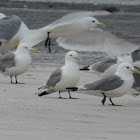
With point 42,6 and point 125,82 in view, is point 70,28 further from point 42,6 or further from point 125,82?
point 42,6

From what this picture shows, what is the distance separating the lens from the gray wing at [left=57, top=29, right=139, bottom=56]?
953 centimetres

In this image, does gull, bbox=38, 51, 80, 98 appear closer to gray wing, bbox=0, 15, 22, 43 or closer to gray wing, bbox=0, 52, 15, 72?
gray wing, bbox=0, 52, 15, 72

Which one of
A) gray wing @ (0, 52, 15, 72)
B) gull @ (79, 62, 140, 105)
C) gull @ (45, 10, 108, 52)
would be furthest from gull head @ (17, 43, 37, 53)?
gull @ (79, 62, 140, 105)

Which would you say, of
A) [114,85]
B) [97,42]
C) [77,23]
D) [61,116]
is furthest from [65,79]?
[61,116]

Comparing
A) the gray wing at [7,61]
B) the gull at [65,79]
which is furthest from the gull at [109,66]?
the gull at [65,79]

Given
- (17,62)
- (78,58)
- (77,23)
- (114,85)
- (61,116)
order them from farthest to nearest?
(17,62) → (77,23) → (78,58) → (114,85) → (61,116)

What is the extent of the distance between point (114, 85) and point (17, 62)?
9.49 ft

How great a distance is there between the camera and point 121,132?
5980 mm

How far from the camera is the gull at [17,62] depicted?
34.5 feet

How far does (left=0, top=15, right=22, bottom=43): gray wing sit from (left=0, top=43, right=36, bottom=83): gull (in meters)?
1.92

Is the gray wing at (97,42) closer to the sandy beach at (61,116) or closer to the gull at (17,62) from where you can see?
the sandy beach at (61,116)

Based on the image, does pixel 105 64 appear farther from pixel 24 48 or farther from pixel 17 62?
pixel 17 62

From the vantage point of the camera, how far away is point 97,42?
973 centimetres

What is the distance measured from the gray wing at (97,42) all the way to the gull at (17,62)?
99 centimetres
